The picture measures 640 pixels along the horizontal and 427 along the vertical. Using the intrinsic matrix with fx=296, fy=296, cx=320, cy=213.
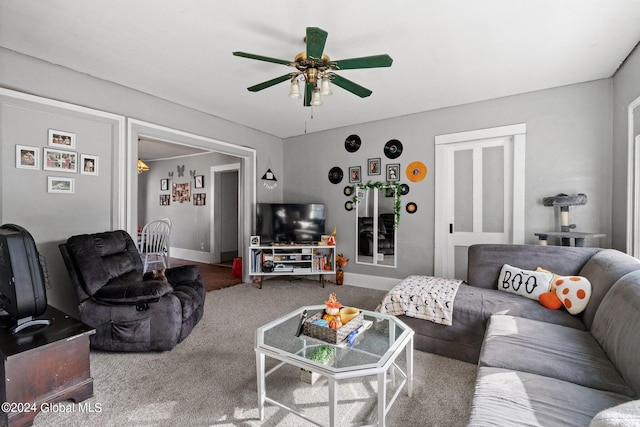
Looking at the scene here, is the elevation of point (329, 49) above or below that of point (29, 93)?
above

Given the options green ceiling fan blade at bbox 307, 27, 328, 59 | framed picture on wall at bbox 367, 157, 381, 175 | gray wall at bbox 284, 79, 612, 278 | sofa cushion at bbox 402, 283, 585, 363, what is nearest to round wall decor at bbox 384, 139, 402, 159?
gray wall at bbox 284, 79, 612, 278

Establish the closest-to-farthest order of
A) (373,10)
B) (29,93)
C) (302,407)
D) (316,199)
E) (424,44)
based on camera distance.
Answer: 1. (302,407)
2. (373,10)
3. (424,44)
4. (29,93)
5. (316,199)

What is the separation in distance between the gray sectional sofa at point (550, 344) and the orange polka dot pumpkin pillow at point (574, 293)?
1.6 inches

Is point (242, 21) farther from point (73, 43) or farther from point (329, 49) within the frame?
point (73, 43)

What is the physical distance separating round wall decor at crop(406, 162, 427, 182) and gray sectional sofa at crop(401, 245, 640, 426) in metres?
1.56

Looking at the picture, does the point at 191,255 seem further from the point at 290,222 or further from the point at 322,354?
the point at 322,354

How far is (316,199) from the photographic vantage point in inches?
198

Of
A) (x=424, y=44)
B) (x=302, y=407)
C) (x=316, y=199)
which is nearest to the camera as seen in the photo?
(x=302, y=407)

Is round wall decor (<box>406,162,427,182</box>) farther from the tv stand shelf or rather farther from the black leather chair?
the black leather chair

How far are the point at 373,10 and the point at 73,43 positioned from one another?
2.38 m

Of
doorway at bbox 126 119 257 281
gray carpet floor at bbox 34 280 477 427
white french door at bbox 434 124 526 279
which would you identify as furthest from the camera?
white french door at bbox 434 124 526 279

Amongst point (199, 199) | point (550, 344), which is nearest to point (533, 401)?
point (550, 344)

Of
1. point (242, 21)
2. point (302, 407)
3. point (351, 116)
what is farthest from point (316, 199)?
point (302, 407)

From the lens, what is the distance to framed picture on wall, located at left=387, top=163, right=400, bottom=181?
4.26 m
